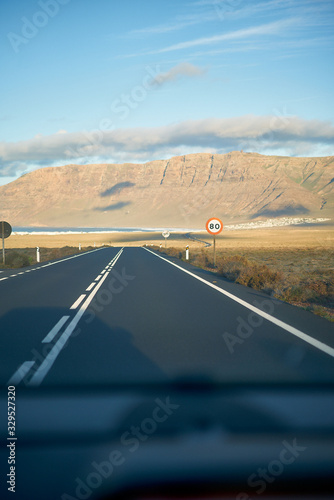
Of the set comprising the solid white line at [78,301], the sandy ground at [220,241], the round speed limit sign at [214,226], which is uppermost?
the round speed limit sign at [214,226]

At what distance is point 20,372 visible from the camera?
21.3 feet

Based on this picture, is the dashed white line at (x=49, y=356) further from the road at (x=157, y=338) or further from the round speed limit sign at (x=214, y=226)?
the round speed limit sign at (x=214, y=226)

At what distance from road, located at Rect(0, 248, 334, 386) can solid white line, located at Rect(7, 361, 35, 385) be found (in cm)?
1

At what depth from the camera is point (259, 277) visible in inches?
707

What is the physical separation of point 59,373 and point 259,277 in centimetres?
1232

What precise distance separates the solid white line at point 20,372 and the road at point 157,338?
1cm

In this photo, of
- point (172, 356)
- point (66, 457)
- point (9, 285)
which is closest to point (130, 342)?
point (172, 356)

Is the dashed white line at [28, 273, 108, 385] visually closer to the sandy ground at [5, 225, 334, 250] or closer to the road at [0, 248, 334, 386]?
the road at [0, 248, 334, 386]

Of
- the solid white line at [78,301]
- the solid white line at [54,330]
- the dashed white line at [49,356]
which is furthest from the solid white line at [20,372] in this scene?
the solid white line at [78,301]

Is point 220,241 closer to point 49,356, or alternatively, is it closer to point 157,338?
point 157,338

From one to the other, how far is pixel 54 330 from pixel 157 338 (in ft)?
6.25

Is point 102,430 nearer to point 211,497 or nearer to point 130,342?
point 211,497

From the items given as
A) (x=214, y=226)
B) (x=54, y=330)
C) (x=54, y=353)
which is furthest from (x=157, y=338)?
(x=214, y=226)

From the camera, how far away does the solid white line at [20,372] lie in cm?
613
